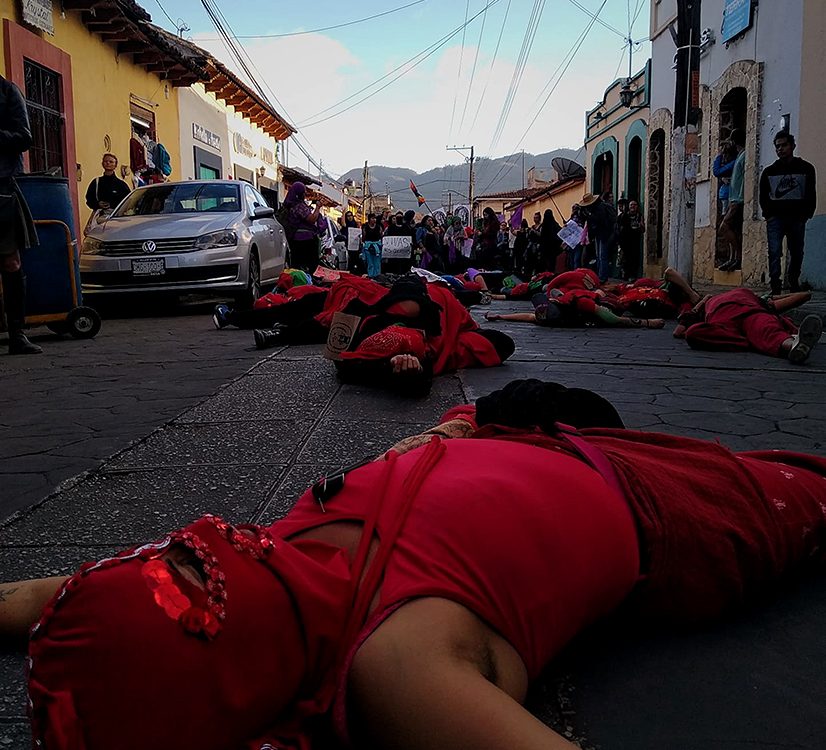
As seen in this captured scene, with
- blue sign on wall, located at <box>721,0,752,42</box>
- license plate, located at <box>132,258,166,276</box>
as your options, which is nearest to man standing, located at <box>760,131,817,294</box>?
blue sign on wall, located at <box>721,0,752,42</box>

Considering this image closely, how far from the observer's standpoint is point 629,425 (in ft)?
11.1

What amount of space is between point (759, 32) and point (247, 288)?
8.42 metres

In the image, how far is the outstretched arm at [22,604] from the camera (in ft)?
5.05

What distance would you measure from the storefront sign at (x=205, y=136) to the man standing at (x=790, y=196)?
12.7 m

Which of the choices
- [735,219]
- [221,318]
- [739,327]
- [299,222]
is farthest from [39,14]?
[735,219]

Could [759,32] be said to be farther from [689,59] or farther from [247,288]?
[247,288]

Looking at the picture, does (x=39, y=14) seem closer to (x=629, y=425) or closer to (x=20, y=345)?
(x=20, y=345)

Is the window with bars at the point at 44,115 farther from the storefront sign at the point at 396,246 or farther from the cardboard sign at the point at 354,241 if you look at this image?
the cardboard sign at the point at 354,241

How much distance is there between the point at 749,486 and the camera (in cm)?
170

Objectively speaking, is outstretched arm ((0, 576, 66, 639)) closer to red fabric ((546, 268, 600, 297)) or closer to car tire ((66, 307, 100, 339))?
car tire ((66, 307, 100, 339))

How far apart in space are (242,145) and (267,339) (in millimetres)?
19249

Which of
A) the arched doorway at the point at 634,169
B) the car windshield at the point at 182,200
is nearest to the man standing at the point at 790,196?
the car windshield at the point at 182,200

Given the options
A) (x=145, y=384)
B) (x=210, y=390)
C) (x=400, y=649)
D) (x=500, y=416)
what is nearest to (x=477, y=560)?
(x=400, y=649)

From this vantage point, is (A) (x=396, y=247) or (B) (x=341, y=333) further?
(A) (x=396, y=247)
